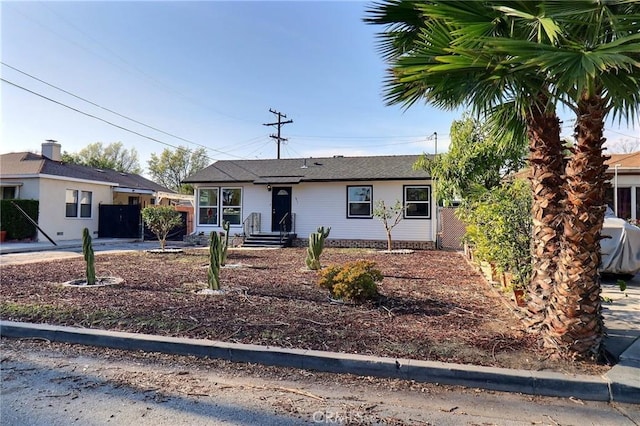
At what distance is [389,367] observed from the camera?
147 inches

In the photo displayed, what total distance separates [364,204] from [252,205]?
535 centimetres

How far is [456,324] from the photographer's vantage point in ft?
16.7

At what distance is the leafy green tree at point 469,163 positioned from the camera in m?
11.5

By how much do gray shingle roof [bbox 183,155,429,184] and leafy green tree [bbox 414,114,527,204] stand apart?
3.80 m

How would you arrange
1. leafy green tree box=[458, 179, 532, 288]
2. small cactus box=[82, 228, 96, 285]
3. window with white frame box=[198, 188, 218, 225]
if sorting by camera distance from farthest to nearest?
window with white frame box=[198, 188, 218, 225] < small cactus box=[82, 228, 96, 285] < leafy green tree box=[458, 179, 532, 288]

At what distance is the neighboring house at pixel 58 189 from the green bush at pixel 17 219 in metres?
0.35

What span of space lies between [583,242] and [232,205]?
16.9 meters

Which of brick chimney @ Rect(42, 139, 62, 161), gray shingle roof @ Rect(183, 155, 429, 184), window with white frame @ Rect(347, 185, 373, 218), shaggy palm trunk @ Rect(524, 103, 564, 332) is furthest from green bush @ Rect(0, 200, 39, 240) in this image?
shaggy palm trunk @ Rect(524, 103, 564, 332)

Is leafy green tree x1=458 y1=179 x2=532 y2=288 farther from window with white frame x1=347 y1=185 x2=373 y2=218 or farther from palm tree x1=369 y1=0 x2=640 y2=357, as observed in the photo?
window with white frame x1=347 y1=185 x2=373 y2=218

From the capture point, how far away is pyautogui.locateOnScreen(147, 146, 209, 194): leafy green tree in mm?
52625

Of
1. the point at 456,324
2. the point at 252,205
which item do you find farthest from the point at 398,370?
the point at 252,205

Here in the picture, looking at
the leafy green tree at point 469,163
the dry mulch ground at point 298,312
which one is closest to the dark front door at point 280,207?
the leafy green tree at point 469,163

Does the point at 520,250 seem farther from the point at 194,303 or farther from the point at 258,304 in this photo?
the point at 194,303

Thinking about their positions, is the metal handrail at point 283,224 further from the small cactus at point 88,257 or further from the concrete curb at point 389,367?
the concrete curb at point 389,367
